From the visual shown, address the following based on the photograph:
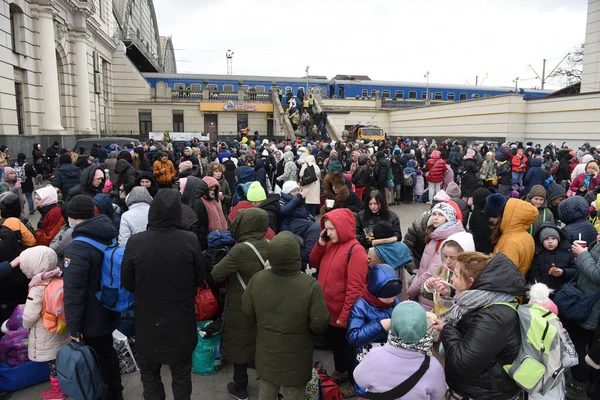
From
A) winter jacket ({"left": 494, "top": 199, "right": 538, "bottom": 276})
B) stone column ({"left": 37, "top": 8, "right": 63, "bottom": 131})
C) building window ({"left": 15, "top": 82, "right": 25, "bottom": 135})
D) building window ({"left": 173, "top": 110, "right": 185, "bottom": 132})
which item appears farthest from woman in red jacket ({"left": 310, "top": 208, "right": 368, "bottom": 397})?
building window ({"left": 173, "top": 110, "right": 185, "bottom": 132})

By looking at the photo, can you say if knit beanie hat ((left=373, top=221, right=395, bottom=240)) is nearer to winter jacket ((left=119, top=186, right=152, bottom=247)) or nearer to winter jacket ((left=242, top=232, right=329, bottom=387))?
winter jacket ((left=242, top=232, right=329, bottom=387))

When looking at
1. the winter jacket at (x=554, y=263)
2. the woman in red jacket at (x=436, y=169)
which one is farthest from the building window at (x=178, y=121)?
the winter jacket at (x=554, y=263)

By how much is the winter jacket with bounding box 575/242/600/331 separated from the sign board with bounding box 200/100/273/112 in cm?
3157

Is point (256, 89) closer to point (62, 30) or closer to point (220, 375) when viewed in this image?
point (62, 30)

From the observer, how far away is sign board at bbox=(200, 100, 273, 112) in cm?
3318

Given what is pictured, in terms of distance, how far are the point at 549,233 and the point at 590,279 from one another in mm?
636

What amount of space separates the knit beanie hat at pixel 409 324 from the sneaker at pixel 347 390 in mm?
1891

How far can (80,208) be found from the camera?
12.3 ft

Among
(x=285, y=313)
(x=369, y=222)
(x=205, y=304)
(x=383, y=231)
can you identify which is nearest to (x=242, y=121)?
(x=369, y=222)

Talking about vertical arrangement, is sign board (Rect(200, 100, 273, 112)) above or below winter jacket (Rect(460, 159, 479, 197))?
above

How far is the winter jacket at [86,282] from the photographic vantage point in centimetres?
340

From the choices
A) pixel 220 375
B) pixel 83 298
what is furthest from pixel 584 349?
pixel 83 298

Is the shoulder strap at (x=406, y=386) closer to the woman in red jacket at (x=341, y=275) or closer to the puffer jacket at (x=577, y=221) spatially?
the woman in red jacket at (x=341, y=275)

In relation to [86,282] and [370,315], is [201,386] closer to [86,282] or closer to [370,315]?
[86,282]
